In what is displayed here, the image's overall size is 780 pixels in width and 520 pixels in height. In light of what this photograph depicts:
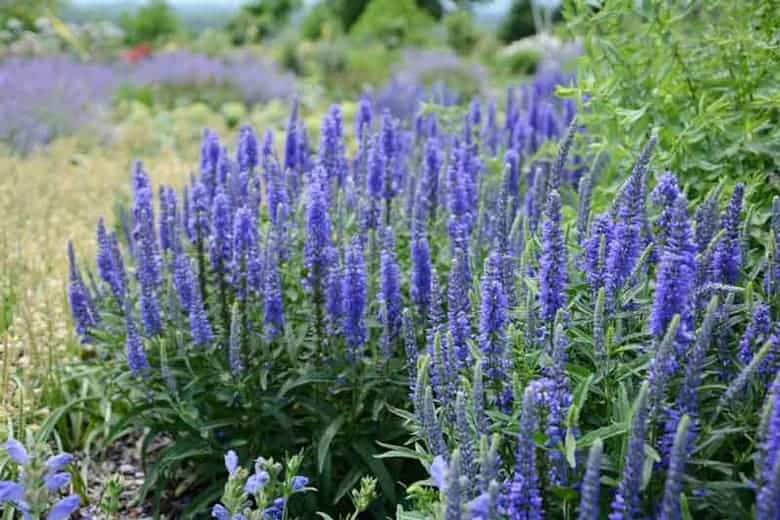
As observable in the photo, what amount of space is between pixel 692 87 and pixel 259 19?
81.2 ft

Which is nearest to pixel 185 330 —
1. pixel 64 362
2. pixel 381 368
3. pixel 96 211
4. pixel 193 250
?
pixel 193 250

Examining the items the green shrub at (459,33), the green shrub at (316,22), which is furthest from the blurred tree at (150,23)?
the green shrub at (459,33)

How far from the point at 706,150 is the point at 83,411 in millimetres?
3267

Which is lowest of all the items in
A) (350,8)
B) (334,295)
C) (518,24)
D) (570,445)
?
(518,24)

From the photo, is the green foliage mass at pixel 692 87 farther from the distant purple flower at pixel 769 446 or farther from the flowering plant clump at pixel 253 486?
the flowering plant clump at pixel 253 486

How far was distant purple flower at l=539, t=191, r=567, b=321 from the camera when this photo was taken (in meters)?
2.35

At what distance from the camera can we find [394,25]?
2131 cm

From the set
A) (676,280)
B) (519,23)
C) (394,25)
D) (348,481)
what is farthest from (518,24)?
(676,280)

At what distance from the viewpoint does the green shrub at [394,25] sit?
21.0 meters

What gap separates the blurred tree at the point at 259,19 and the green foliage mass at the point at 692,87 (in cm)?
1869

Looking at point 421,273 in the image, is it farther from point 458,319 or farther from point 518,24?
point 518,24

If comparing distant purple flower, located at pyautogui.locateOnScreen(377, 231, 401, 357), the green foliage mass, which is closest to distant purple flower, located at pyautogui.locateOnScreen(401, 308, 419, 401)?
distant purple flower, located at pyautogui.locateOnScreen(377, 231, 401, 357)

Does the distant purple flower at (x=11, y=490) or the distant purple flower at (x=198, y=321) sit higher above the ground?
the distant purple flower at (x=198, y=321)

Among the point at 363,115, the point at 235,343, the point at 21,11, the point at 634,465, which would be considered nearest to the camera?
the point at 634,465
